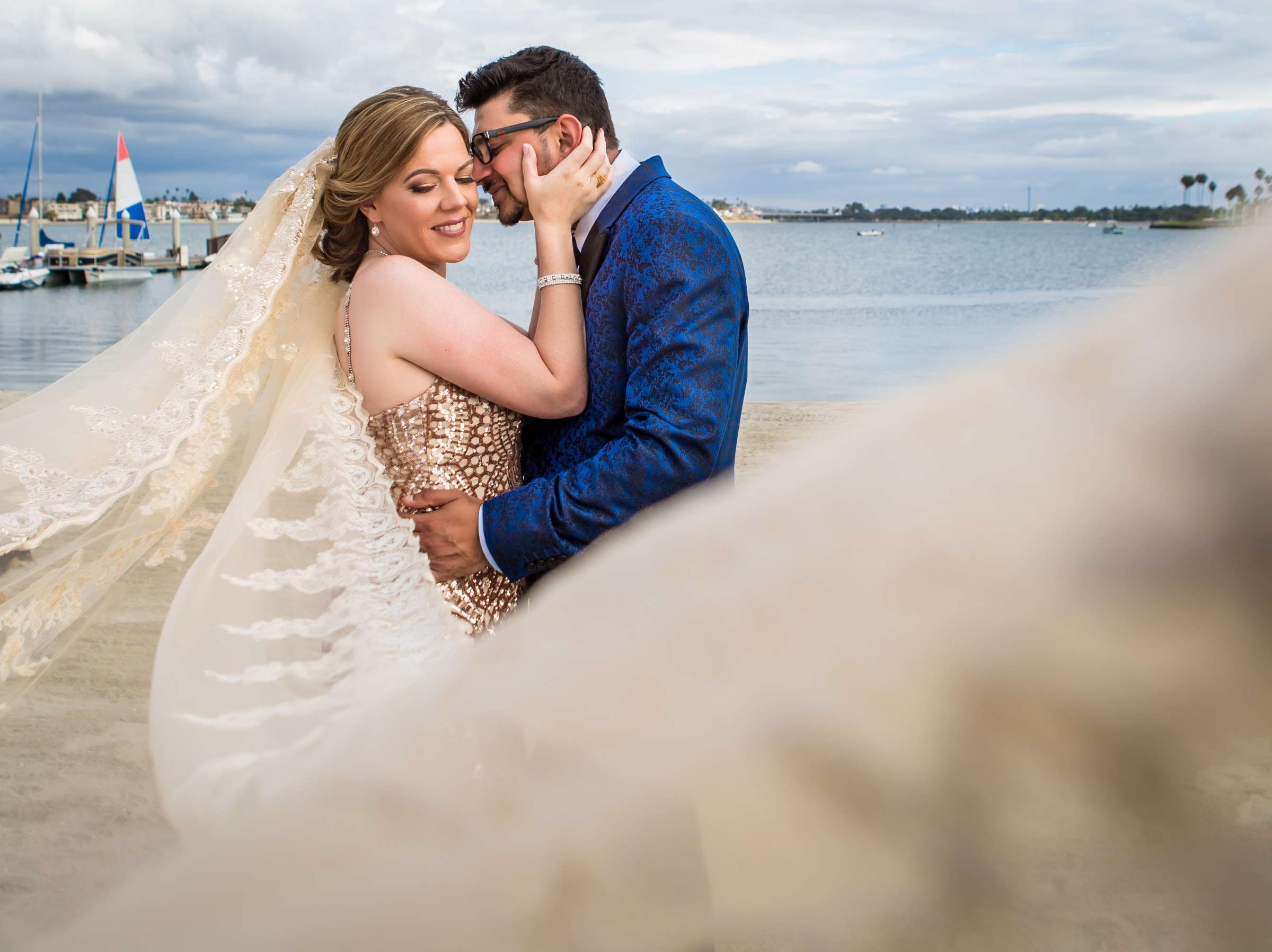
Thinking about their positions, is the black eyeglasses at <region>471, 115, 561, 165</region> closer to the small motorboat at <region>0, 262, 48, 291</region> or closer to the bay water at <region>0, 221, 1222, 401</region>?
the bay water at <region>0, 221, 1222, 401</region>

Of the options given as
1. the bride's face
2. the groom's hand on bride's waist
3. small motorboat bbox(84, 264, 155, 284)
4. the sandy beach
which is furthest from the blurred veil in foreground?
small motorboat bbox(84, 264, 155, 284)

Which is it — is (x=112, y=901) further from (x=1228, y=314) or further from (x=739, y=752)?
(x=1228, y=314)

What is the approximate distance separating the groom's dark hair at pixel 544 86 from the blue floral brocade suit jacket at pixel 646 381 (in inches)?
17.9

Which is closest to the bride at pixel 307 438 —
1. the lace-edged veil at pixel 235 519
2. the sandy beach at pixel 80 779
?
the lace-edged veil at pixel 235 519

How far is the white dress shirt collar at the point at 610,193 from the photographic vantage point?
280 centimetres

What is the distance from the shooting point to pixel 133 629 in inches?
221

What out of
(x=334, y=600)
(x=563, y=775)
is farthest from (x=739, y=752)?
(x=334, y=600)

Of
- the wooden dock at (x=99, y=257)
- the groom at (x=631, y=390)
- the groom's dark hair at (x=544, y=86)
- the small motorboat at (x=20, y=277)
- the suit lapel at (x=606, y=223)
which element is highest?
the wooden dock at (x=99, y=257)

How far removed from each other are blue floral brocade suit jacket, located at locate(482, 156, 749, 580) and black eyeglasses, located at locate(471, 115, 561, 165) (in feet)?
1.45

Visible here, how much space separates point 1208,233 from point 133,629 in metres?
6.23

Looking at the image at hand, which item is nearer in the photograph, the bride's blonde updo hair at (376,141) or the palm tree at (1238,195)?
the palm tree at (1238,195)

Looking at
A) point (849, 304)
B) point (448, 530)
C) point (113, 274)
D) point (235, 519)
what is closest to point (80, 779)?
point (235, 519)

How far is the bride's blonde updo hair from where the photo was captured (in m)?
2.71

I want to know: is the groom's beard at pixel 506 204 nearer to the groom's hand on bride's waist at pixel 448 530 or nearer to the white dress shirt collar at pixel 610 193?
the white dress shirt collar at pixel 610 193
